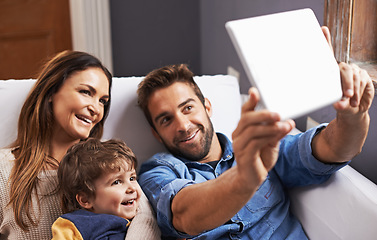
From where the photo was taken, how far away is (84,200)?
1.21 meters

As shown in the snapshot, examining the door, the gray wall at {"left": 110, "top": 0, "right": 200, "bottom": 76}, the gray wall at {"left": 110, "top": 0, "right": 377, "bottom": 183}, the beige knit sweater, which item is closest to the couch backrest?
the beige knit sweater

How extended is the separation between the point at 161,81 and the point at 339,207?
61cm

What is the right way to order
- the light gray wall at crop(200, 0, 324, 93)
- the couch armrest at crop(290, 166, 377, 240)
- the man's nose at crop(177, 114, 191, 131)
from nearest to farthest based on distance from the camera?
the couch armrest at crop(290, 166, 377, 240) < the man's nose at crop(177, 114, 191, 131) < the light gray wall at crop(200, 0, 324, 93)

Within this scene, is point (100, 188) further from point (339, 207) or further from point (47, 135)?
point (339, 207)

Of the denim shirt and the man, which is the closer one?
the man

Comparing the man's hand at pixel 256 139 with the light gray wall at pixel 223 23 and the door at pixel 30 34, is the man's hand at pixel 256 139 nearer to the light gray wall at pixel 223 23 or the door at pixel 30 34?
the light gray wall at pixel 223 23

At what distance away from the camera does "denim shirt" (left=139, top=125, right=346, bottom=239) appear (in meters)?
1.26

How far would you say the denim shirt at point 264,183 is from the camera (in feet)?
4.15

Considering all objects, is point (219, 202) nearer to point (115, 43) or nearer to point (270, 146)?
point (270, 146)

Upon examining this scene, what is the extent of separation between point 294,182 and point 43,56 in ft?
7.52

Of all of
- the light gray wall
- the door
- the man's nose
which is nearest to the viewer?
Answer: the man's nose

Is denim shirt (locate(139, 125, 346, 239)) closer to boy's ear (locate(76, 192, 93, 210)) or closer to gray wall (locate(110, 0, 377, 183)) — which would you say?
boy's ear (locate(76, 192, 93, 210))

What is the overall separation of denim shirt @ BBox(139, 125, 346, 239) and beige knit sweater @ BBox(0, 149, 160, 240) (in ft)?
0.11

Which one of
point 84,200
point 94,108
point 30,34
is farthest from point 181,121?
point 30,34
